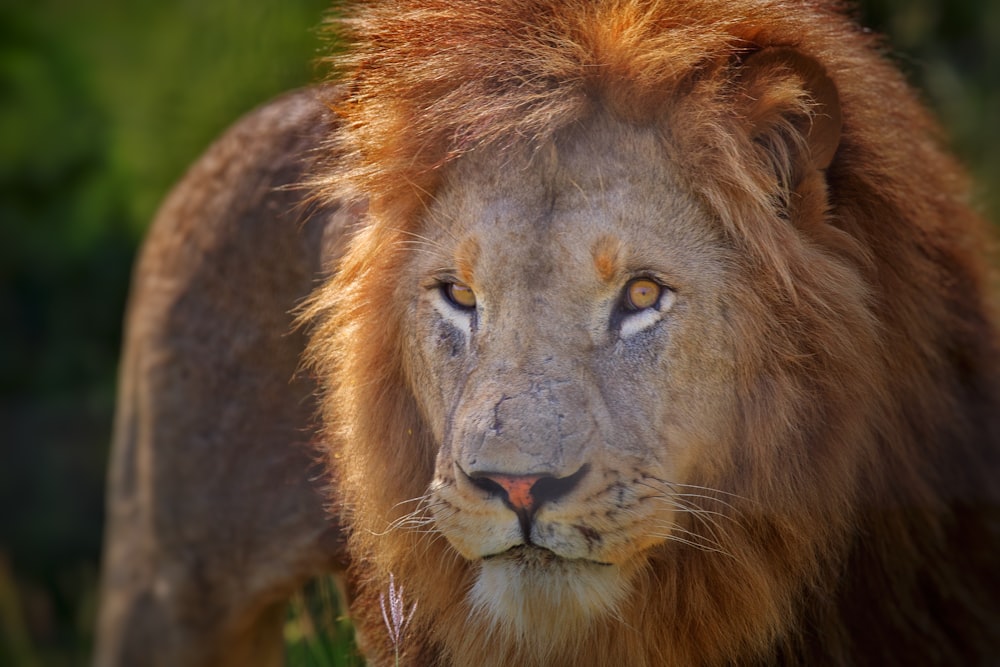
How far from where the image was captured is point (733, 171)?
2.52 meters

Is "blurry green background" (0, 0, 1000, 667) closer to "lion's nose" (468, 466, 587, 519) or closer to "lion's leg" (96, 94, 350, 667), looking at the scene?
"lion's leg" (96, 94, 350, 667)

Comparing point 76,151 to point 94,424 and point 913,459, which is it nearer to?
point 94,424

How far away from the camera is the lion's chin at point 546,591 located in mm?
2395

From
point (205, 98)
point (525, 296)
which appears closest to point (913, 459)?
point (525, 296)

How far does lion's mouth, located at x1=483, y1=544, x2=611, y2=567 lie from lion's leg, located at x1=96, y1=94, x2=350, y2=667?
44.3 inches

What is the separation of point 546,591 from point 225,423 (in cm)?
158

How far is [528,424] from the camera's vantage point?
231cm

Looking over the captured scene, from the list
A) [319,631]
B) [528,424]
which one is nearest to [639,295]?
[528,424]

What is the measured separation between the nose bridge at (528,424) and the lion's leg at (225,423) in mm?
1127

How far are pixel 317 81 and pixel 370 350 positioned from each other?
1.07 meters

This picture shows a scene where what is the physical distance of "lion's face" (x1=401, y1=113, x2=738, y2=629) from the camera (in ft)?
7.61

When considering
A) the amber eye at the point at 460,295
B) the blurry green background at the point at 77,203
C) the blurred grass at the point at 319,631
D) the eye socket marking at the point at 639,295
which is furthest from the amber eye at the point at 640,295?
the blurry green background at the point at 77,203

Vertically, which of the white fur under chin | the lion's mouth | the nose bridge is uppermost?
the nose bridge

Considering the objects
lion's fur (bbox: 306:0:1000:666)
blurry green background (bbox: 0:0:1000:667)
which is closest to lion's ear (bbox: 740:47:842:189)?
lion's fur (bbox: 306:0:1000:666)
